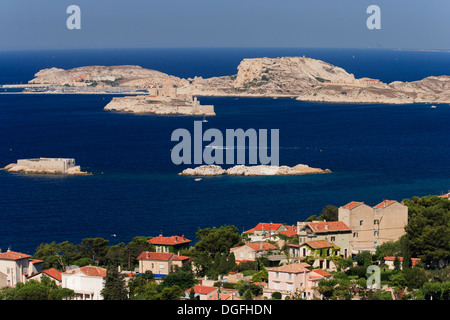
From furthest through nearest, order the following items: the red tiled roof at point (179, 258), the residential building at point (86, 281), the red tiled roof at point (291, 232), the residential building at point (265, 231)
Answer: the residential building at point (265, 231)
the red tiled roof at point (291, 232)
the red tiled roof at point (179, 258)
the residential building at point (86, 281)

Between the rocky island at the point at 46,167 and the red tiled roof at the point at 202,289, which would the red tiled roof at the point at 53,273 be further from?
the rocky island at the point at 46,167

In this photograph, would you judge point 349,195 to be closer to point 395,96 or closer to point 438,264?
point 438,264

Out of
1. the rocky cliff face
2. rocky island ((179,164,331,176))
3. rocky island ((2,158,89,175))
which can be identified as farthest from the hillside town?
the rocky cliff face

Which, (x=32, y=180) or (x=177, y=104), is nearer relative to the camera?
(x=32, y=180)

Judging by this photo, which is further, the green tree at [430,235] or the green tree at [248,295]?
the green tree at [430,235]

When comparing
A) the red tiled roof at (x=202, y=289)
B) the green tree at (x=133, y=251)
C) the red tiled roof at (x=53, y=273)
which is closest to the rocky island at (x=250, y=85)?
the green tree at (x=133, y=251)

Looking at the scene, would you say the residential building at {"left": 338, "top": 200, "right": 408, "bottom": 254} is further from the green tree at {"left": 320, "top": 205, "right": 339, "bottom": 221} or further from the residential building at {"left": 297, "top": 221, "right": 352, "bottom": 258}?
the green tree at {"left": 320, "top": 205, "right": 339, "bottom": 221}

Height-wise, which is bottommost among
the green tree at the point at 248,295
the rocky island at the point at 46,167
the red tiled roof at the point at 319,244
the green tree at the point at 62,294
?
the green tree at the point at 62,294
